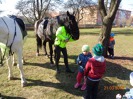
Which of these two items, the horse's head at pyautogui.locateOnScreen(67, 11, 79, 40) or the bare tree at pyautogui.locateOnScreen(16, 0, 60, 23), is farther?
the bare tree at pyautogui.locateOnScreen(16, 0, 60, 23)

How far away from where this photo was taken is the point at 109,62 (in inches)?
277

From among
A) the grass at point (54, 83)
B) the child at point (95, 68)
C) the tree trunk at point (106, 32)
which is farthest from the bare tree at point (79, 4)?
the child at point (95, 68)

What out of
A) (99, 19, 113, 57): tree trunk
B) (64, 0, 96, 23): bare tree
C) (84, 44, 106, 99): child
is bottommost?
(84, 44, 106, 99): child

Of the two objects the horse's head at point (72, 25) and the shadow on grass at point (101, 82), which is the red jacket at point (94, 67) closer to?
the shadow on grass at point (101, 82)

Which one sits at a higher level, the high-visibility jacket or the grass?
the high-visibility jacket

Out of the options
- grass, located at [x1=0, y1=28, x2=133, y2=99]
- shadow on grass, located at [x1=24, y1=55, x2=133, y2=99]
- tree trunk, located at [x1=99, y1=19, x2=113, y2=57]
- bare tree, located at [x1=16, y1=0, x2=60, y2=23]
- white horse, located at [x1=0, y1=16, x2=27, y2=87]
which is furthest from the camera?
bare tree, located at [x1=16, y1=0, x2=60, y2=23]

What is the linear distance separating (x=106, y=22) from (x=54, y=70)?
8.88ft

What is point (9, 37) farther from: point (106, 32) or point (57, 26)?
point (106, 32)

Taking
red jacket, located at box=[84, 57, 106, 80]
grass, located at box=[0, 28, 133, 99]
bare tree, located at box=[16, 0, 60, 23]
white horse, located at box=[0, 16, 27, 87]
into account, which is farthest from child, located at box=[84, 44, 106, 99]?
bare tree, located at box=[16, 0, 60, 23]

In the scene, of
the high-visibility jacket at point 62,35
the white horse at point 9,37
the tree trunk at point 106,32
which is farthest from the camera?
the tree trunk at point 106,32

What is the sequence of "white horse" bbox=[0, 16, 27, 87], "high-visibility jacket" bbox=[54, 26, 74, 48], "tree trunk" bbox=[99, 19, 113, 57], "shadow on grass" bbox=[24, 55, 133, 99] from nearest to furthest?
"white horse" bbox=[0, 16, 27, 87]
"shadow on grass" bbox=[24, 55, 133, 99]
"high-visibility jacket" bbox=[54, 26, 74, 48]
"tree trunk" bbox=[99, 19, 113, 57]

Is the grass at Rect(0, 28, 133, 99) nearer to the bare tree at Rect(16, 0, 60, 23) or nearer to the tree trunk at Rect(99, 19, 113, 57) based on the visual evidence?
the tree trunk at Rect(99, 19, 113, 57)

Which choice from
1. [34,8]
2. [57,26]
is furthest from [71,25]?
[34,8]

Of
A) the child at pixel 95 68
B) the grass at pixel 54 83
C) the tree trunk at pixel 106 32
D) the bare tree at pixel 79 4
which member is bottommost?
the grass at pixel 54 83
